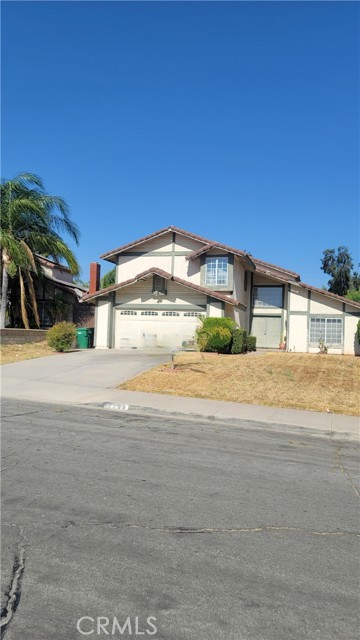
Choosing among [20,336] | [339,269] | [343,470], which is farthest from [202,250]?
[339,269]

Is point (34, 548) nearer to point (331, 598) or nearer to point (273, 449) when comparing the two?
point (331, 598)

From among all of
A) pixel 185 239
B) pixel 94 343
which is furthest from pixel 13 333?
pixel 185 239

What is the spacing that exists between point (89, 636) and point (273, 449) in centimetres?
504

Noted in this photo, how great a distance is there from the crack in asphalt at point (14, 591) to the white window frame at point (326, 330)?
25.3m

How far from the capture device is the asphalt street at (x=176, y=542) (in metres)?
2.83

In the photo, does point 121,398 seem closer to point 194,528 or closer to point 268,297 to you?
point 194,528

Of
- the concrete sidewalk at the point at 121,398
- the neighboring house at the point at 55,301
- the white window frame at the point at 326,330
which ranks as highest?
the neighboring house at the point at 55,301

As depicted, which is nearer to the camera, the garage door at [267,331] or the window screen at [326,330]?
the window screen at [326,330]

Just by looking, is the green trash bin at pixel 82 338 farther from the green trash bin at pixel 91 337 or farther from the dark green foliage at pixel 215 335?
A: the dark green foliage at pixel 215 335

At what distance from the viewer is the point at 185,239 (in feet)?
88.7

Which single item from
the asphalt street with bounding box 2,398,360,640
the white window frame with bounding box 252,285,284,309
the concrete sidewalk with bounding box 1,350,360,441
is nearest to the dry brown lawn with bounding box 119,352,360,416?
the concrete sidewalk with bounding box 1,350,360,441

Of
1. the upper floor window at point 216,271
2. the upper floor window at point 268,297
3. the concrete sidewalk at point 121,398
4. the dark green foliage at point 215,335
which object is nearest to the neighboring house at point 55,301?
Result: the upper floor window at point 216,271

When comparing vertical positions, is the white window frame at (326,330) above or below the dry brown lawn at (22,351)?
above

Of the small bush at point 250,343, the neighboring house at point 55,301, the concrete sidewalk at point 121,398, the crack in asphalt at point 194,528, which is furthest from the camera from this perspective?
the neighboring house at point 55,301
